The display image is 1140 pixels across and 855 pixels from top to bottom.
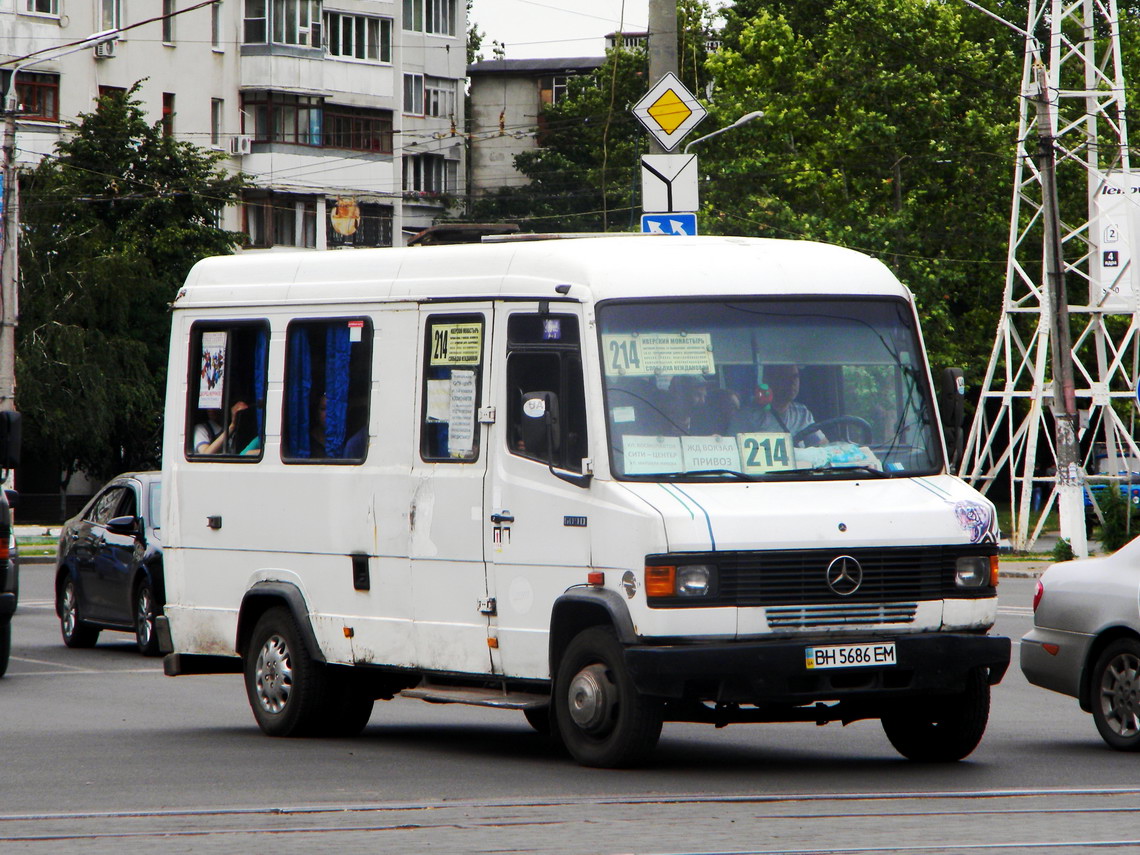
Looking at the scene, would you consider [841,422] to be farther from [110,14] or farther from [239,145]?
[239,145]

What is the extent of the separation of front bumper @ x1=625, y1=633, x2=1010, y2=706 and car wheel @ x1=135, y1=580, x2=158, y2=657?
9838 mm

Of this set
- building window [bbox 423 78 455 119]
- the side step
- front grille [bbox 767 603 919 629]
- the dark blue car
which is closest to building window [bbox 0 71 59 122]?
building window [bbox 423 78 455 119]

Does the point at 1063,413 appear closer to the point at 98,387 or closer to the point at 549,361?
the point at 549,361

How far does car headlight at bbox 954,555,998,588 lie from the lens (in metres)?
10.1

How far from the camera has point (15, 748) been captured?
1174 cm

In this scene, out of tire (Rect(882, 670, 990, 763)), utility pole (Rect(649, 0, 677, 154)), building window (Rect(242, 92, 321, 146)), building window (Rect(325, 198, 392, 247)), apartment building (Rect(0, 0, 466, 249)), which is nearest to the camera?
tire (Rect(882, 670, 990, 763))

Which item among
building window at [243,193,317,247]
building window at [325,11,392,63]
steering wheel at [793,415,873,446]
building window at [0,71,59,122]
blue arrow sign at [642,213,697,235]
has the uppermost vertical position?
building window at [325,11,392,63]

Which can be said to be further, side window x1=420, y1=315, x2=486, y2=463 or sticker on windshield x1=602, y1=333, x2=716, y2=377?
side window x1=420, y1=315, x2=486, y2=463

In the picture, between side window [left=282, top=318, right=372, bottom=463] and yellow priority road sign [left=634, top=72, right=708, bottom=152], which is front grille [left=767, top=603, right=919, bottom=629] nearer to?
side window [left=282, top=318, right=372, bottom=463]

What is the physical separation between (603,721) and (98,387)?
40084mm

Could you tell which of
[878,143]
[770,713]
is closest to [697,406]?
[770,713]

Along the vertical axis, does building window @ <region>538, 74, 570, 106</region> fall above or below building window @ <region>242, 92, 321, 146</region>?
above

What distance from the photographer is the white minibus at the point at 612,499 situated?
381 inches

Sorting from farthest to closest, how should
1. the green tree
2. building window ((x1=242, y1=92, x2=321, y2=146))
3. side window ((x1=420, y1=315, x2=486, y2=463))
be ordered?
building window ((x1=242, y1=92, x2=321, y2=146)), the green tree, side window ((x1=420, y1=315, x2=486, y2=463))
